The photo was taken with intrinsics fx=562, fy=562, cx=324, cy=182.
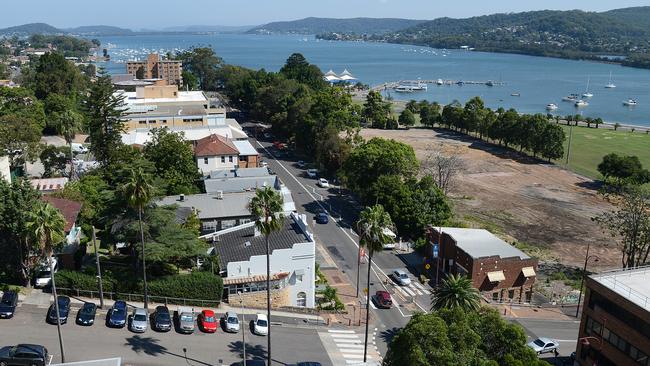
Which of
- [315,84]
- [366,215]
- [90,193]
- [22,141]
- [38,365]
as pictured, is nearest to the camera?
[38,365]

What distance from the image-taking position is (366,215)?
33219 millimetres

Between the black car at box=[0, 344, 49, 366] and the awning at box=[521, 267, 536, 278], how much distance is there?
3727cm

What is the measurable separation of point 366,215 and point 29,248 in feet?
75.3

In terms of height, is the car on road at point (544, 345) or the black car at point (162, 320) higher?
the black car at point (162, 320)

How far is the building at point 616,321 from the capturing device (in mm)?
31448

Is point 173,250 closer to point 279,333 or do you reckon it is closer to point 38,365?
point 279,333

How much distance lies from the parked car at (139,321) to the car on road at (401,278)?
73.6 feet

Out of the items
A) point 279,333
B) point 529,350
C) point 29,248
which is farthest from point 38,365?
point 529,350

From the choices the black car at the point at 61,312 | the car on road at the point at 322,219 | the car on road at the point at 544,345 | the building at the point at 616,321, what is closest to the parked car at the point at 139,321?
the black car at the point at 61,312

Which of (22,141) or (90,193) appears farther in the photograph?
(22,141)

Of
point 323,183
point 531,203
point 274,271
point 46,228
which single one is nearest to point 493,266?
point 274,271

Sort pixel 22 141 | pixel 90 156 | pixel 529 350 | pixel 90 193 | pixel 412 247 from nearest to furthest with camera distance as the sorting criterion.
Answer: pixel 529 350, pixel 90 193, pixel 412 247, pixel 22 141, pixel 90 156

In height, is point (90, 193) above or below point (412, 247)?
above

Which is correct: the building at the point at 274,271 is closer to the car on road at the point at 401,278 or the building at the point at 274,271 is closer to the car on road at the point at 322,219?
the car on road at the point at 401,278
